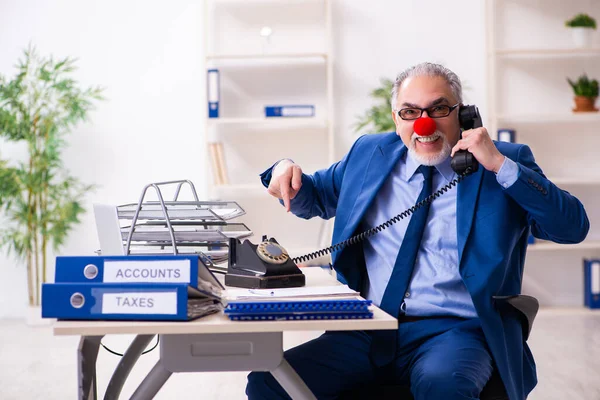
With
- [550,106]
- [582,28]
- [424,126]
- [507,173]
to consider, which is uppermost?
[582,28]

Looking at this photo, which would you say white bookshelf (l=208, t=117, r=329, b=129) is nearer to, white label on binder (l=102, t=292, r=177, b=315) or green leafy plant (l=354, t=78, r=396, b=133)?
green leafy plant (l=354, t=78, r=396, b=133)

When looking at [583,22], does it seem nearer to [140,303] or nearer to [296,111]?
[296,111]

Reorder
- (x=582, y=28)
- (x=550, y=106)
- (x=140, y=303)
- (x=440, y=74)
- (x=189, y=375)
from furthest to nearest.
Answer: (x=550, y=106) → (x=582, y=28) → (x=189, y=375) → (x=440, y=74) → (x=140, y=303)

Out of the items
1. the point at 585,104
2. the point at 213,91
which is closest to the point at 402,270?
the point at 213,91

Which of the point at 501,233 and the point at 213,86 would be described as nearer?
the point at 501,233

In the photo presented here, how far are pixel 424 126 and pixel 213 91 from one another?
2.92m

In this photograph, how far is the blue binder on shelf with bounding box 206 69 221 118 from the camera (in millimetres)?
4613

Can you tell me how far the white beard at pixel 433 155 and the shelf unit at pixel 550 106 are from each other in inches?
123

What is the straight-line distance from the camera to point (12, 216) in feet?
15.8

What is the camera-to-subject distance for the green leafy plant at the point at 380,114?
4.55 m

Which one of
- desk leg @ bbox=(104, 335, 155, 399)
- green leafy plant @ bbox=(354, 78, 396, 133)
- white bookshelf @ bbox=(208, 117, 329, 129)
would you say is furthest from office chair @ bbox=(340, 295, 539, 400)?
white bookshelf @ bbox=(208, 117, 329, 129)

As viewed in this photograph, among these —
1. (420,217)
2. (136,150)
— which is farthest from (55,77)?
(420,217)

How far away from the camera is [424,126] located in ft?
6.19

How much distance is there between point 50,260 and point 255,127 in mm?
1620
